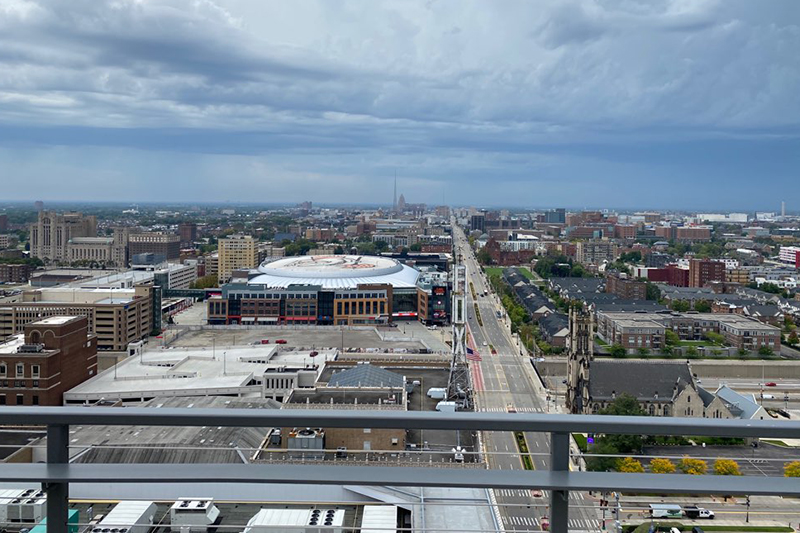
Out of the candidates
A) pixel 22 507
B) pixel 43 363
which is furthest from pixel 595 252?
pixel 22 507

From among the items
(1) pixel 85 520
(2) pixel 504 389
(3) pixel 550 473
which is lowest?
(2) pixel 504 389

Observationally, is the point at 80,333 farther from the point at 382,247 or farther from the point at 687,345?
the point at 382,247

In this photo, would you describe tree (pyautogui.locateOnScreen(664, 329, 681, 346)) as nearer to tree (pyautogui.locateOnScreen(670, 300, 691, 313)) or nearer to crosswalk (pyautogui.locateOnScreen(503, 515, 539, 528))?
tree (pyautogui.locateOnScreen(670, 300, 691, 313))

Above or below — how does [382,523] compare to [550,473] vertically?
below

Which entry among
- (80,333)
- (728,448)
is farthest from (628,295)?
(80,333)

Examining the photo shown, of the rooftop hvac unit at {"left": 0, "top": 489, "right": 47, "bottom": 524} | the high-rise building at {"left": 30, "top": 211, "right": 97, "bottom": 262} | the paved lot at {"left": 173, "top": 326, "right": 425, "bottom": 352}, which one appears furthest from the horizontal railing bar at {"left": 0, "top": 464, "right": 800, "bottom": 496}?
the high-rise building at {"left": 30, "top": 211, "right": 97, "bottom": 262}

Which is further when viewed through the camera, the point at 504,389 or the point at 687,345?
the point at 687,345
